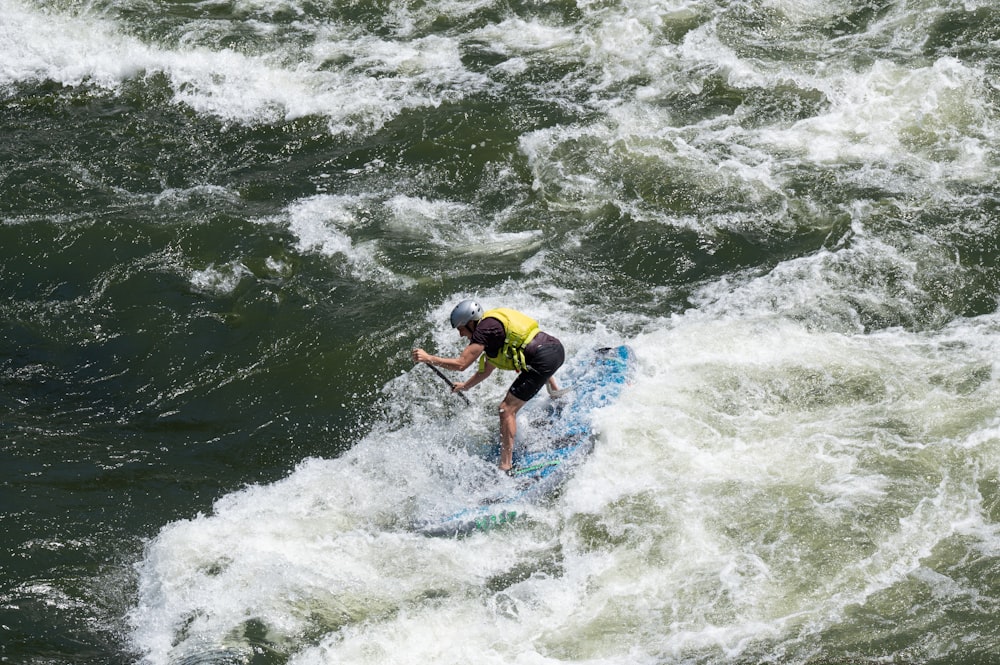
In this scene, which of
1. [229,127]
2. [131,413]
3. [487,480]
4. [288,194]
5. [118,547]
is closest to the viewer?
[118,547]

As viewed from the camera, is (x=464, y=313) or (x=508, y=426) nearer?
(x=464, y=313)

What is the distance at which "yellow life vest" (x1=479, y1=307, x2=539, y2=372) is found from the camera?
28.0 feet

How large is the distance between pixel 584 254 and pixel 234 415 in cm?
409

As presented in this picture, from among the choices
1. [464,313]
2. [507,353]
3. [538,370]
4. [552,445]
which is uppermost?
[464,313]

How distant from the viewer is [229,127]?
13469mm

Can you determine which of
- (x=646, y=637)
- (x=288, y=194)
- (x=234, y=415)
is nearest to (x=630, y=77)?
(x=288, y=194)

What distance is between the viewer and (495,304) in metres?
10.5

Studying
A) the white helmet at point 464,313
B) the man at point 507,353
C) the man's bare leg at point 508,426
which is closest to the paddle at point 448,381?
the man at point 507,353

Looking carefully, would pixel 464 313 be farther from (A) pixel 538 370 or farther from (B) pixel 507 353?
(A) pixel 538 370

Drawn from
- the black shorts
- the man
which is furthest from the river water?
the black shorts

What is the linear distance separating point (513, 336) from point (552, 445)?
1091mm

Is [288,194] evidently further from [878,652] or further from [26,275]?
[878,652]

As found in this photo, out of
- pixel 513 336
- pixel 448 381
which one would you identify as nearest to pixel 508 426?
pixel 448 381

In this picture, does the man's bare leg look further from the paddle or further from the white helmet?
the white helmet
